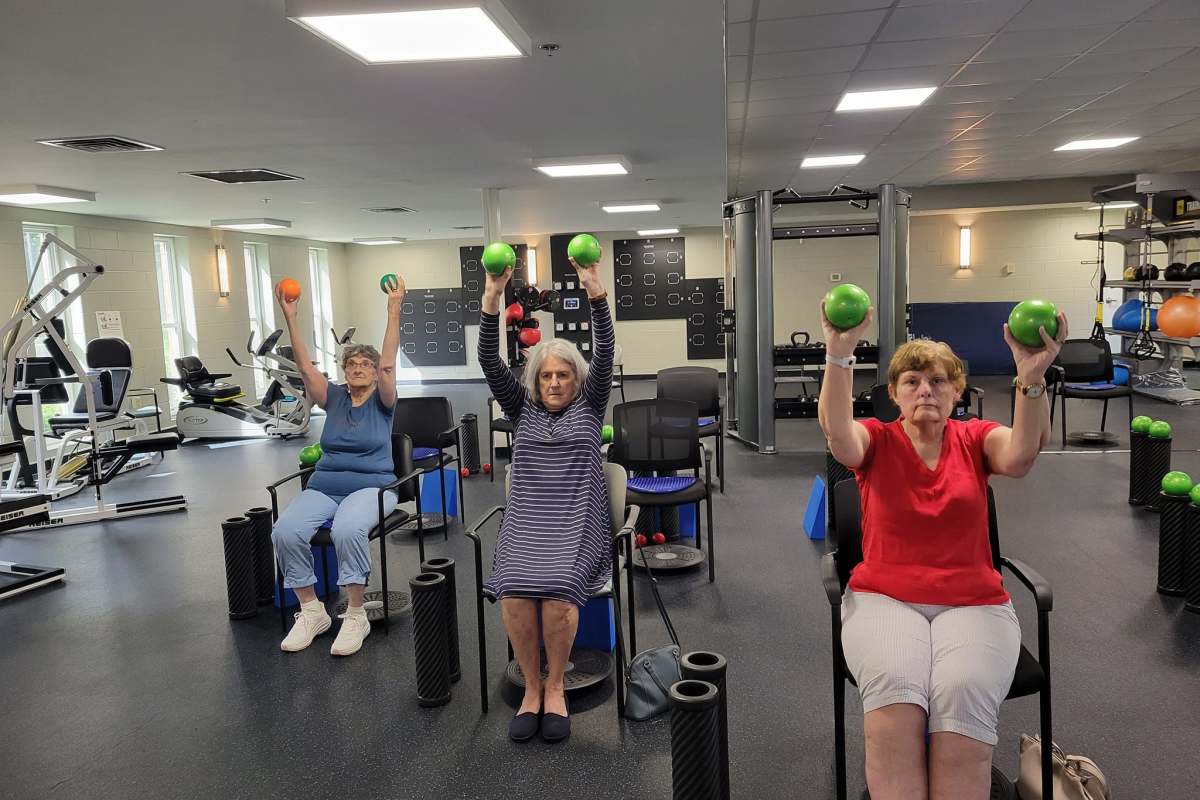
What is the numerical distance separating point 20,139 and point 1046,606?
5184 mm

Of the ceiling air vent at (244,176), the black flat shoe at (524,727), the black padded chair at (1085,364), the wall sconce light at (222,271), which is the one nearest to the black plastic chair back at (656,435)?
the black flat shoe at (524,727)

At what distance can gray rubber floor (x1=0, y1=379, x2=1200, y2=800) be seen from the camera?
222 cm

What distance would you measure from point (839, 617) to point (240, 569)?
8.65ft

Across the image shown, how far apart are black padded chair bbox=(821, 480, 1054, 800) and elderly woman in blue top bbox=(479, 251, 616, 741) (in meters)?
0.77

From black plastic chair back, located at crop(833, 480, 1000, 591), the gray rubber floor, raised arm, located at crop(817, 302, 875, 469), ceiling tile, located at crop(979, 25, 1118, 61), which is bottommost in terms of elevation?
the gray rubber floor

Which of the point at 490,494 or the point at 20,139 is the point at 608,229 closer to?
the point at 490,494

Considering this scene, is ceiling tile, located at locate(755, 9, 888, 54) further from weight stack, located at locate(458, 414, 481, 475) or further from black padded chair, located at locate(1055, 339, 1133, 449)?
black padded chair, located at locate(1055, 339, 1133, 449)

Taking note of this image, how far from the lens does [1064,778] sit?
1.84 m

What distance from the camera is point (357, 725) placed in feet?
8.29

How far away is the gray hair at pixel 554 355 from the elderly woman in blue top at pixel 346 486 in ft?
2.76

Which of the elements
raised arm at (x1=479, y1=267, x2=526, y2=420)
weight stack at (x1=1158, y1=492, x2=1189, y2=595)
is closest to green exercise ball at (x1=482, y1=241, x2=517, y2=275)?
raised arm at (x1=479, y1=267, x2=526, y2=420)

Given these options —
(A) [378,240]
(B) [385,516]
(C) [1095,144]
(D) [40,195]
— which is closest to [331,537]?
(B) [385,516]

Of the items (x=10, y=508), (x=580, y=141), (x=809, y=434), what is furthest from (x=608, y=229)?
(x=10, y=508)

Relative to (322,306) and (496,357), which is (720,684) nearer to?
(496,357)
